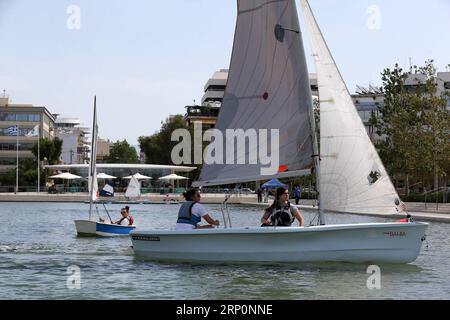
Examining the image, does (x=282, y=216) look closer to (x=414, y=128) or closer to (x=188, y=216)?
(x=188, y=216)

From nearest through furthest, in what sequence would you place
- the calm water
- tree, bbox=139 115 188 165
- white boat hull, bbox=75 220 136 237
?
the calm water, white boat hull, bbox=75 220 136 237, tree, bbox=139 115 188 165

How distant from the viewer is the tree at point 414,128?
62938mm

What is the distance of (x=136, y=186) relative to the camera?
256 feet

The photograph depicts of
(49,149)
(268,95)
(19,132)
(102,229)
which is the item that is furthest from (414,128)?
(19,132)

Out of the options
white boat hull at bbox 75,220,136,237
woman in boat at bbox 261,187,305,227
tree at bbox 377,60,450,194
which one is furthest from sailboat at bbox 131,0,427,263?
tree at bbox 377,60,450,194

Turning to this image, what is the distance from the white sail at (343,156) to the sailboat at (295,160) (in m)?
0.02

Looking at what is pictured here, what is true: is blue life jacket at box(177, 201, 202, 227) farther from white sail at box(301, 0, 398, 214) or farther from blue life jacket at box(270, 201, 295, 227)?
white sail at box(301, 0, 398, 214)

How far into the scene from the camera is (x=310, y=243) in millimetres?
19594

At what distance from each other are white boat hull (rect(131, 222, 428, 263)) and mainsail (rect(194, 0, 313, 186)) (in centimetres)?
157

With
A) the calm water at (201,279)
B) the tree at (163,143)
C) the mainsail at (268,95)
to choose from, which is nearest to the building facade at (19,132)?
the tree at (163,143)

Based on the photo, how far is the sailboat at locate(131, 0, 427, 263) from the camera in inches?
773

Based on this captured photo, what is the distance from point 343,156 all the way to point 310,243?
236 centimetres
